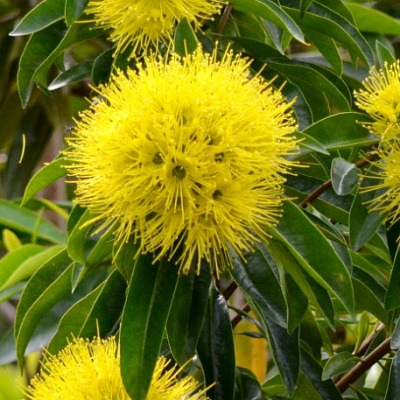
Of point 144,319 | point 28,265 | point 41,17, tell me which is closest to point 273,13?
point 41,17

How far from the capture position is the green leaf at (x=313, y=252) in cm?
97

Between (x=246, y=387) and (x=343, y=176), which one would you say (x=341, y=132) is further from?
(x=246, y=387)

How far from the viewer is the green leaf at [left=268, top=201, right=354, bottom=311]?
3.19 feet

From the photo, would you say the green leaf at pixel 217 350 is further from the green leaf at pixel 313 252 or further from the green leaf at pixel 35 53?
the green leaf at pixel 35 53

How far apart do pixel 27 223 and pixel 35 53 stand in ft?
2.28

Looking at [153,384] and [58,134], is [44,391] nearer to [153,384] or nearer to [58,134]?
[153,384]

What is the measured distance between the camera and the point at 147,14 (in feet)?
3.74

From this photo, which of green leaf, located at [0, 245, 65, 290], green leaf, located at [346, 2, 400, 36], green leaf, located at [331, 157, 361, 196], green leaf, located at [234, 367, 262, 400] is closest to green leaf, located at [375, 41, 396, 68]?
green leaf, located at [331, 157, 361, 196]

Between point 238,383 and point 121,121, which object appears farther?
point 238,383

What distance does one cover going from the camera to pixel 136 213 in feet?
3.08

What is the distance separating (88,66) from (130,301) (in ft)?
1.54

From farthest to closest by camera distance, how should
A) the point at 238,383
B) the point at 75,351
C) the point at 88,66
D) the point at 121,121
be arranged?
the point at 88,66, the point at 238,383, the point at 75,351, the point at 121,121

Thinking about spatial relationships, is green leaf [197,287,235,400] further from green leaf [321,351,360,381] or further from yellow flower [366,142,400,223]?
yellow flower [366,142,400,223]

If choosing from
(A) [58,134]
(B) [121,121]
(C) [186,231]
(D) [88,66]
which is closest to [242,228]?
(C) [186,231]
